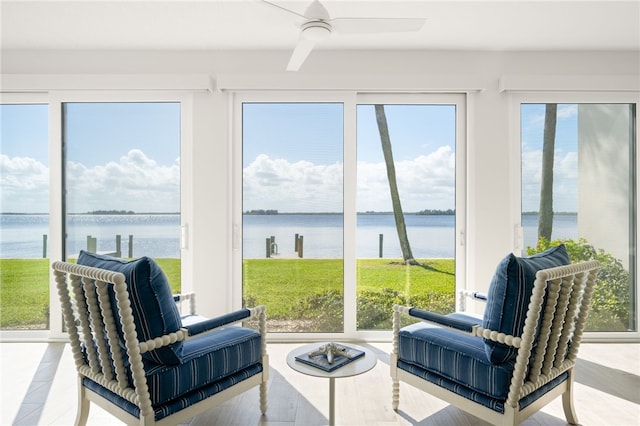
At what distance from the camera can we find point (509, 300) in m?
1.60

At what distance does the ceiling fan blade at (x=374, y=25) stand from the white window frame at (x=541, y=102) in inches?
69.8

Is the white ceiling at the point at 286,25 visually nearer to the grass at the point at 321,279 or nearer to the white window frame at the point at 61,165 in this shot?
the white window frame at the point at 61,165

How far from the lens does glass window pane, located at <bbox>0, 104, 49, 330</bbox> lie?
3289 mm

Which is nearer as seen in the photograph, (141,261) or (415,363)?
(141,261)

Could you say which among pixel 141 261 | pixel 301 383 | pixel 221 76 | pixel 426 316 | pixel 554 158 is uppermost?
pixel 221 76

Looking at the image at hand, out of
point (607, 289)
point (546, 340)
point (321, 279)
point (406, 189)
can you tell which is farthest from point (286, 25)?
point (607, 289)

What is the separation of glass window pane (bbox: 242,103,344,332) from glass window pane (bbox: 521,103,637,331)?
1735 millimetres

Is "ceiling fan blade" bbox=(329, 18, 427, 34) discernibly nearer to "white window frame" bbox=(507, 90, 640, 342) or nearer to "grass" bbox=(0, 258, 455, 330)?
"white window frame" bbox=(507, 90, 640, 342)

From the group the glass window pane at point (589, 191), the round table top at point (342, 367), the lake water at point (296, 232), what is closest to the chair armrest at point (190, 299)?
the lake water at point (296, 232)

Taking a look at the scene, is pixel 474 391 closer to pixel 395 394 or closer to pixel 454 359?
pixel 454 359

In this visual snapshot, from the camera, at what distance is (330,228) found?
127 inches

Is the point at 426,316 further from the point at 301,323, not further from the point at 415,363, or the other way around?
the point at 301,323

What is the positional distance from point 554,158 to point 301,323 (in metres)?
2.72

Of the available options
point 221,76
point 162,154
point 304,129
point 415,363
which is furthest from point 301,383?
point 221,76
